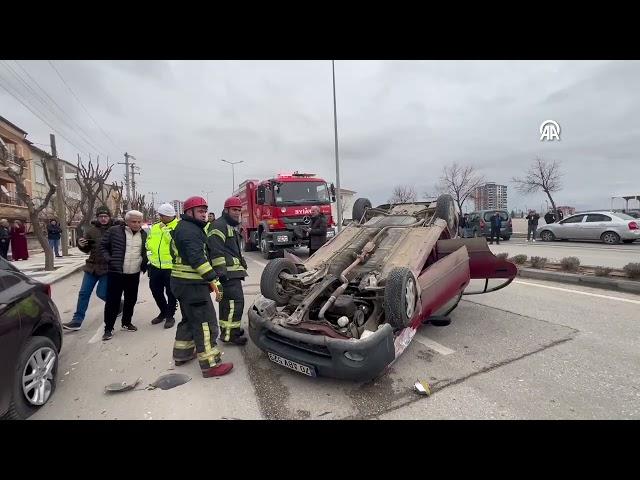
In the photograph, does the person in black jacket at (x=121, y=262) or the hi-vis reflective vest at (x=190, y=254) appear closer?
the hi-vis reflective vest at (x=190, y=254)

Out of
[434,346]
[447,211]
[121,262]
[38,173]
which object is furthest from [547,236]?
[38,173]

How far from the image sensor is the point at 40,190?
3141 centimetres

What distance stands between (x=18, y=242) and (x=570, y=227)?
77.1 ft

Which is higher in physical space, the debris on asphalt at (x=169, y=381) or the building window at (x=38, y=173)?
the building window at (x=38, y=173)

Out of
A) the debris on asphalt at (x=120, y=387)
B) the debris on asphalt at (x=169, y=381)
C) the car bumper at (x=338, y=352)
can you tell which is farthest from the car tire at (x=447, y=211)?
the debris on asphalt at (x=120, y=387)

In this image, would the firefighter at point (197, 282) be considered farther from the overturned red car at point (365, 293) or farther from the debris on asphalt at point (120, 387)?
the debris on asphalt at point (120, 387)

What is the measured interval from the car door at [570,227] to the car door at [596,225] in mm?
267

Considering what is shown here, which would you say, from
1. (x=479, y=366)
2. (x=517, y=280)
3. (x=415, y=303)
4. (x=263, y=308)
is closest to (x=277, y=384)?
(x=263, y=308)

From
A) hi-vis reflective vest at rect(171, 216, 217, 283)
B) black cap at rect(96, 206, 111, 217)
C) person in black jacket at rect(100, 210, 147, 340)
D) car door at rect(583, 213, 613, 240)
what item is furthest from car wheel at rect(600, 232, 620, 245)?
black cap at rect(96, 206, 111, 217)

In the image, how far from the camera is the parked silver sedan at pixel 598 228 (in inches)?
508

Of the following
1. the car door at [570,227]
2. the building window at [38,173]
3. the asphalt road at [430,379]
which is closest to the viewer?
the asphalt road at [430,379]
